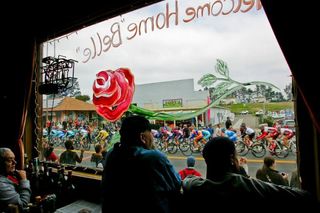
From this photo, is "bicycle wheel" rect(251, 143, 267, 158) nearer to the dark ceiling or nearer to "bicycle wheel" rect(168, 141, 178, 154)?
"bicycle wheel" rect(168, 141, 178, 154)

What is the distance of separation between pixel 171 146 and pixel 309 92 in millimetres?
1366

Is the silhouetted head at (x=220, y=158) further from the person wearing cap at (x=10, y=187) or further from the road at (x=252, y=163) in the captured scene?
the person wearing cap at (x=10, y=187)

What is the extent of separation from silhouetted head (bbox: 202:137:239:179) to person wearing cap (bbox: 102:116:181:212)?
195mm

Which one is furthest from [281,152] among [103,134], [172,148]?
[103,134]

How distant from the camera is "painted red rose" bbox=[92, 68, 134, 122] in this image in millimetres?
2248

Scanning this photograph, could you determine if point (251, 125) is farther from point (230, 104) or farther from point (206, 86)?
point (206, 86)

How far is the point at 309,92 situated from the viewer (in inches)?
43.5

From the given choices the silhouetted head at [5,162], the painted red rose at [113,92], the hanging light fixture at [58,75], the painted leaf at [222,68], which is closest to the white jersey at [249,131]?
the painted leaf at [222,68]

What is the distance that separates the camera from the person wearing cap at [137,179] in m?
1.06

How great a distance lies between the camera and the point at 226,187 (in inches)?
37.6

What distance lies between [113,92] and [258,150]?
4.69 feet

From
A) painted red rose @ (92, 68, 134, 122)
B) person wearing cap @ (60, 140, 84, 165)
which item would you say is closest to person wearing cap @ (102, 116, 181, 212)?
painted red rose @ (92, 68, 134, 122)

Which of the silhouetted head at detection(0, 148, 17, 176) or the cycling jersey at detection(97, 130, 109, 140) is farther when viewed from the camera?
the cycling jersey at detection(97, 130, 109, 140)

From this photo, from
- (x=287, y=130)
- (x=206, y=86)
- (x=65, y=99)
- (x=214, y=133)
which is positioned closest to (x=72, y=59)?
(x=65, y=99)
